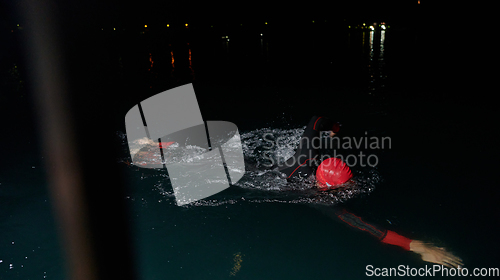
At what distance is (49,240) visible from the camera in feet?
15.7

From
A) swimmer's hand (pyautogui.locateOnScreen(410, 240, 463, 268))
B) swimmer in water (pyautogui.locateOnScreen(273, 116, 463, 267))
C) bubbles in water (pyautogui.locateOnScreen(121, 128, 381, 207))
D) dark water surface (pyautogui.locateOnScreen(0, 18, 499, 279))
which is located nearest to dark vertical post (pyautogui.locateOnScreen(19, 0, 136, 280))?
dark water surface (pyautogui.locateOnScreen(0, 18, 499, 279))

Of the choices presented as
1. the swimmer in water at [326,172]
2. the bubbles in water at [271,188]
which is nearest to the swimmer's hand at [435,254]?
the swimmer in water at [326,172]

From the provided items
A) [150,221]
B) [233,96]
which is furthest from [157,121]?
[150,221]

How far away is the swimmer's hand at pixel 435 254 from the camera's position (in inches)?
166

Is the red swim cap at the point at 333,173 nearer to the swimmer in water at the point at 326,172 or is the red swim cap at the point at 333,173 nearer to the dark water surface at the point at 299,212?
the swimmer in water at the point at 326,172

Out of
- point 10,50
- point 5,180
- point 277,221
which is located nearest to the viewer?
point 277,221

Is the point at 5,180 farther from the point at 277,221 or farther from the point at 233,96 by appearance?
the point at 233,96

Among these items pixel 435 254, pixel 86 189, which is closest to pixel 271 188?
pixel 435 254

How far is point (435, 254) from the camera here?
14.3 ft

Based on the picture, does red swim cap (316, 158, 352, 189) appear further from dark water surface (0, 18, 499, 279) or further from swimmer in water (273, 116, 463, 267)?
dark water surface (0, 18, 499, 279)

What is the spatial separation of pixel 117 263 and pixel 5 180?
4205 mm

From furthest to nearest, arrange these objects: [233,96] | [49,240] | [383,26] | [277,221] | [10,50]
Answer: [383,26] → [10,50] → [233,96] → [277,221] → [49,240]

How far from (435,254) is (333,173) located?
6.30 ft

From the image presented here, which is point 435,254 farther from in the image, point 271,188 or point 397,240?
point 271,188
